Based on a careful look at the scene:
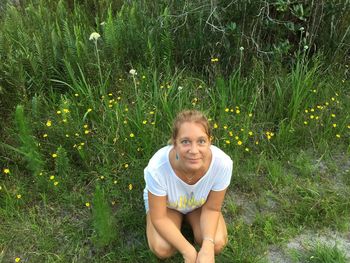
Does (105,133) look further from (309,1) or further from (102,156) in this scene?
(309,1)

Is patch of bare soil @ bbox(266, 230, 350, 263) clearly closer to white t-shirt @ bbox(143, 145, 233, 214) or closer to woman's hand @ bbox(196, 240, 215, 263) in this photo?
woman's hand @ bbox(196, 240, 215, 263)

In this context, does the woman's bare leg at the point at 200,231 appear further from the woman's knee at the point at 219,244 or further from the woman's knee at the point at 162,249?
the woman's knee at the point at 162,249

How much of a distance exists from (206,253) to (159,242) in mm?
307

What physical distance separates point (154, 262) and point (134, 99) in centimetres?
146

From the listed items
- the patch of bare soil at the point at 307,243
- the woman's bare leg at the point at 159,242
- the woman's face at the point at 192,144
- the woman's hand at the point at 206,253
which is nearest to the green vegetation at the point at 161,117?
the patch of bare soil at the point at 307,243

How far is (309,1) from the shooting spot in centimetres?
366

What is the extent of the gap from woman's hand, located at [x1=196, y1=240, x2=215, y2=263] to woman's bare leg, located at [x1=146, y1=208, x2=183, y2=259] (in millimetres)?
211

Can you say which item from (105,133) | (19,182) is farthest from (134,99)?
(19,182)

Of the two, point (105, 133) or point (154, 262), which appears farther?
point (105, 133)

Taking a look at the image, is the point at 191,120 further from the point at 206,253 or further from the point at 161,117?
the point at 161,117

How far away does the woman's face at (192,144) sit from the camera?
6.99ft

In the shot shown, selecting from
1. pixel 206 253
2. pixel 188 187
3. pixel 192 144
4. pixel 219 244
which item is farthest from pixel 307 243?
pixel 192 144

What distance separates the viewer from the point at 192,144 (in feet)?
7.01

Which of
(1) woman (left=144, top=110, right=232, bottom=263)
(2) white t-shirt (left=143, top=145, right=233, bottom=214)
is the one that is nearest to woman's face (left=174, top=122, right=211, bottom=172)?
(1) woman (left=144, top=110, right=232, bottom=263)
